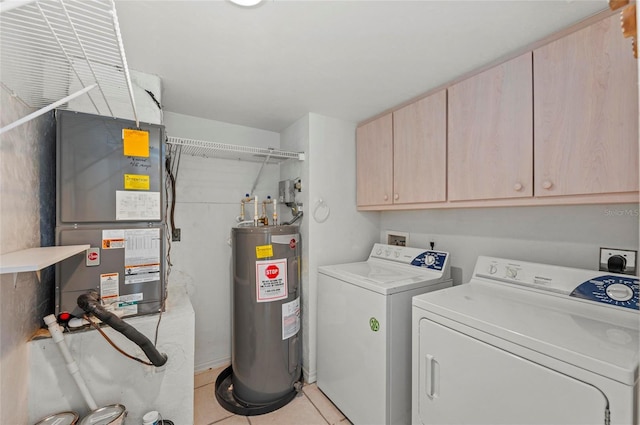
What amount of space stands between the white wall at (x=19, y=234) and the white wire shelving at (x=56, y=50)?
0.10m

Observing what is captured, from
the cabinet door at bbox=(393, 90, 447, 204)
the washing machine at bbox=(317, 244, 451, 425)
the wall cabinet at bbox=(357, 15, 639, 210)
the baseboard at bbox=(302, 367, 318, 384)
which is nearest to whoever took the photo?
the wall cabinet at bbox=(357, 15, 639, 210)

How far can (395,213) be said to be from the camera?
2.42m

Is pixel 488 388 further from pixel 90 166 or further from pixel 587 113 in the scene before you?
pixel 90 166

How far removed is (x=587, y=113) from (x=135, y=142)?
2073mm

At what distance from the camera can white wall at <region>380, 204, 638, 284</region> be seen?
1292 mm

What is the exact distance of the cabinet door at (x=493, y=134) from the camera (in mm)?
1305

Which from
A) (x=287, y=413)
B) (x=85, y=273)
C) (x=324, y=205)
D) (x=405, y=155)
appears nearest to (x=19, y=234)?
(x=85, y=273)

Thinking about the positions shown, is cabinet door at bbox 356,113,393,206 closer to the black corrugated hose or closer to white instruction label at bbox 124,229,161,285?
white instruction label at bbox 124,229,161,285

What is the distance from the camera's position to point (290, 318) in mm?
2023

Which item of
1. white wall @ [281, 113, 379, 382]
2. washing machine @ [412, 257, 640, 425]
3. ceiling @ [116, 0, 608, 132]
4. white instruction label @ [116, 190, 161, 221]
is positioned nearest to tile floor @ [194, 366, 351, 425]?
white wall @ [281, 113, 379, 382]

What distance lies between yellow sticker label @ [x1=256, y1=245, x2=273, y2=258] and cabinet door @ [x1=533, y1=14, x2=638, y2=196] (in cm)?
160

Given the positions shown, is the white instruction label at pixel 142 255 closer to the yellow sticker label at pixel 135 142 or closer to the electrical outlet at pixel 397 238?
the yellow sticker label at pixel 135 142

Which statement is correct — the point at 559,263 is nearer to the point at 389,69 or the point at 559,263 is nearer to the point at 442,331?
the point at 442,331

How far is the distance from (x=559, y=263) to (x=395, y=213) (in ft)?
3.89
